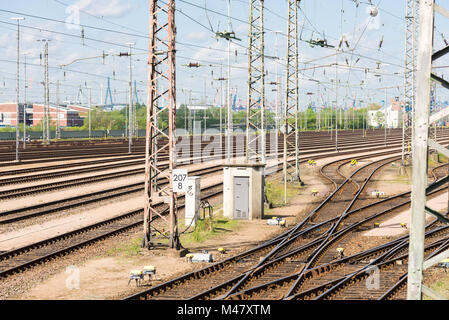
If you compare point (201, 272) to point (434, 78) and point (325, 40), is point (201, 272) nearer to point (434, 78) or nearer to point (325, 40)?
point (434, 78)

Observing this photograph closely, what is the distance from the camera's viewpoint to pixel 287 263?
627 inches

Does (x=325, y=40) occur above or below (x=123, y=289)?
above

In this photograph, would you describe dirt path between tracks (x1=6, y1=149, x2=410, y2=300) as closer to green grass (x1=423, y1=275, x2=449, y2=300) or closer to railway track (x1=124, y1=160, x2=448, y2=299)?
railway track (x1=124, y1=160, x2=448, y2=299)

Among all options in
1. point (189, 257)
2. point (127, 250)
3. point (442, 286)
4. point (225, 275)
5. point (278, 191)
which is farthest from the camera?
point (278, 191)

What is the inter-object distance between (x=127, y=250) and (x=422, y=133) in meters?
13.1

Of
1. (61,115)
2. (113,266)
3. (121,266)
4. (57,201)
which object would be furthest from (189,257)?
(61,115)

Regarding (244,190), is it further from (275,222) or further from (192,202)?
(192,202)

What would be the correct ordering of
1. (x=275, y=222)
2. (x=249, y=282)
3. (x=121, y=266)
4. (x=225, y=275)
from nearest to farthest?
(x=249, y=282), (x=225, y=275), (x=121, y=266), (x=275, y=222)

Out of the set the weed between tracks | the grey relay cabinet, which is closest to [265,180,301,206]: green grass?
the weed between tracks

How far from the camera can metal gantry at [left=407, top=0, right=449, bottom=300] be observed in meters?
5.43

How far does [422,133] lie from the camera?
18.2ft

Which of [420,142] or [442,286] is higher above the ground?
[420,142]
